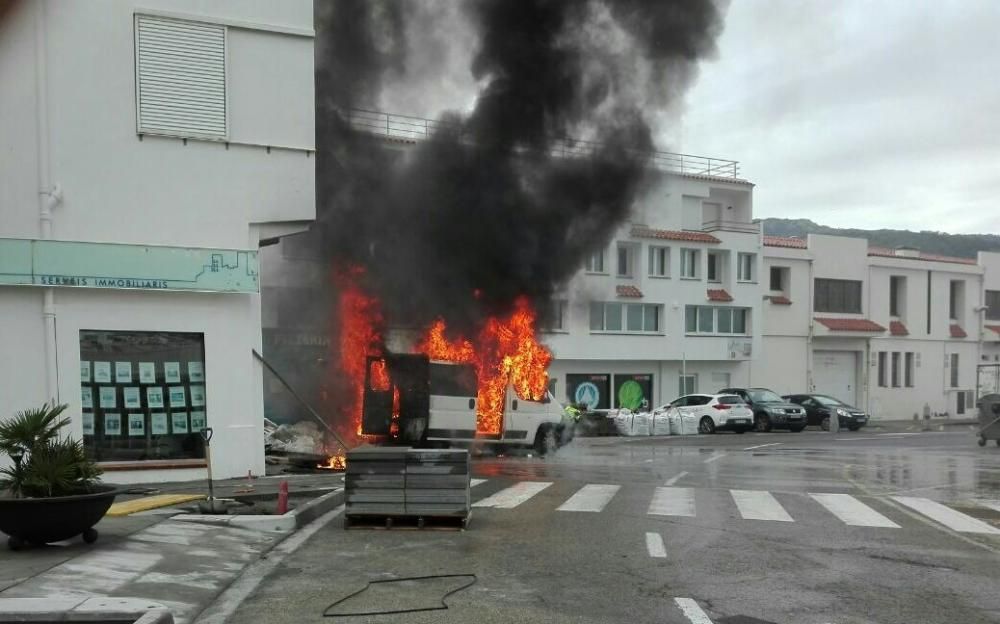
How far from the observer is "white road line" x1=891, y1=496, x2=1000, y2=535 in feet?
31.4

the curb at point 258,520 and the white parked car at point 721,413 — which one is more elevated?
the curb at point 258,520

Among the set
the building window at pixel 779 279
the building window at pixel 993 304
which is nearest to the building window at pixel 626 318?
the building window at pixel 779 279

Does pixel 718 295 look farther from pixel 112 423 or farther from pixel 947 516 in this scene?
pixel 112 423

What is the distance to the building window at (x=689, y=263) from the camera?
37219mm

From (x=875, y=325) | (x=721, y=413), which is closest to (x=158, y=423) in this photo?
(x=721, y=413)

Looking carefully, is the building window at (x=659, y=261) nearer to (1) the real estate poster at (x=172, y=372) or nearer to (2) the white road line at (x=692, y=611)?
(1) the real estate poster at (x=172, y=372)

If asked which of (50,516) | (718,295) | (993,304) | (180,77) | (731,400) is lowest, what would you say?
(731,400)

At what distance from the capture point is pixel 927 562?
25.3 ft

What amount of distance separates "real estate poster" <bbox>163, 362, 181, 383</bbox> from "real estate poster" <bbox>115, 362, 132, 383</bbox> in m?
0.47

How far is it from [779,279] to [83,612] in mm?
38207

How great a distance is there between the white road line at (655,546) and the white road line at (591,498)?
1.78 m

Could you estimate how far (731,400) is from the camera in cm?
2936

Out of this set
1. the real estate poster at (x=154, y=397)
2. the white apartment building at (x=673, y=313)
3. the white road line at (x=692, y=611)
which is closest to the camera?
the white road line at (x=692, y=611)

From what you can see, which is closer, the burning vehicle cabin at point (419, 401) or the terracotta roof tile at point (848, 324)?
the burning vehicle cabin at point (419, 401)
